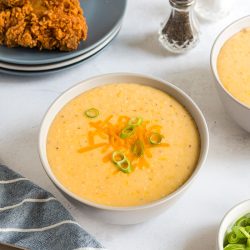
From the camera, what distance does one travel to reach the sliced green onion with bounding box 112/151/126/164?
162 centimetres

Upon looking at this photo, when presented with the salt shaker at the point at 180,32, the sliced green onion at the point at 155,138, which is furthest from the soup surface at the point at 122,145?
the salt shaker at the point at 180,32

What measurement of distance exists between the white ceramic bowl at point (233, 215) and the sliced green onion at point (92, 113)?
500mm

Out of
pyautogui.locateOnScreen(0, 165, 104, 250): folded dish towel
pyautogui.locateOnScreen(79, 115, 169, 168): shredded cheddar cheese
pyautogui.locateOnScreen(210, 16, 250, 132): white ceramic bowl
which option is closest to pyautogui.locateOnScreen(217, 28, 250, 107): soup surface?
pyautogui.locateOnScreen(210, 16, 250, 132): white ceramic bowl

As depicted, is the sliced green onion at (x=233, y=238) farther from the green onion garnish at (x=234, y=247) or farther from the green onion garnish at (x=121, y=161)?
the green onion garnish at (x=121, y=161)

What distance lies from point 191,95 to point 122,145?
1.42 ft

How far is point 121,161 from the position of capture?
5.27 ft

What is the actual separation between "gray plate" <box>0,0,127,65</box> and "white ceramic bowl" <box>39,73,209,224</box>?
24 cm

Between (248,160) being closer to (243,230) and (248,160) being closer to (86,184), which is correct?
(243,230)

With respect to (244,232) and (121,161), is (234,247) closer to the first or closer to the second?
(244,232)

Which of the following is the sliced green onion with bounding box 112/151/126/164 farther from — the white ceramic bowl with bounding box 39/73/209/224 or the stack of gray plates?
the stack of gray plates

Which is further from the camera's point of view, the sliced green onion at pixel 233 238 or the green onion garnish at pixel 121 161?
the green onion garnish at pixel 121 161

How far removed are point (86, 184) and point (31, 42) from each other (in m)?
0.65

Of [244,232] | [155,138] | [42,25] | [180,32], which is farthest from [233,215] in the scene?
[42,25]

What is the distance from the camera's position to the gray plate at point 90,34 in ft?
6.54
